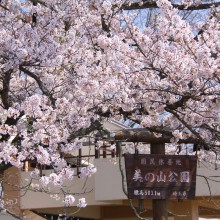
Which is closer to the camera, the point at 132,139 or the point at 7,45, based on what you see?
the point at 7,45

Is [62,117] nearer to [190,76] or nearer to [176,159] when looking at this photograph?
[190,76]

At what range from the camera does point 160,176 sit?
8.11 m

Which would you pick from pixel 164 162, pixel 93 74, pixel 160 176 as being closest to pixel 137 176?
pixel 160 176

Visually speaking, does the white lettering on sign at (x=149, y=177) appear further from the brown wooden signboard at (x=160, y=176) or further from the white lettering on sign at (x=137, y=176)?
the white lettering on sign at (x=137, y=176)

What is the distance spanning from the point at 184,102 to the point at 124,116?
33.6 inches

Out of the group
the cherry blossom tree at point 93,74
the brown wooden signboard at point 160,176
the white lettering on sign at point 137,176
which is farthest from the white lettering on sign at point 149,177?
the cherry blossom tree at point 93,74

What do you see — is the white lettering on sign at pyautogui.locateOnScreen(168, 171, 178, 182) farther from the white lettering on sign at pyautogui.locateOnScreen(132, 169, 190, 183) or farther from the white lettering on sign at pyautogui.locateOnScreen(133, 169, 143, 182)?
the white lettering on sign at pyautogui.locateOnScreen(133, 169, 143, 182)

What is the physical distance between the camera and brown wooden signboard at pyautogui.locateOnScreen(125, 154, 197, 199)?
7922 mm

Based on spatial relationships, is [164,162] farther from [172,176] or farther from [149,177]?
[149,177]

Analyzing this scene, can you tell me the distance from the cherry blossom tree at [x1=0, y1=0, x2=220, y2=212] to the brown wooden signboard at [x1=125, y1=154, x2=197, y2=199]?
1.95 ft

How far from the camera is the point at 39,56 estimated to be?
6602 mm

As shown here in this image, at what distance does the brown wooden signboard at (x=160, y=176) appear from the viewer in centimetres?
792

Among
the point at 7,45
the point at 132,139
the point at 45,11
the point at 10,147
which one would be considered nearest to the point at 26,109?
the point at 10,147

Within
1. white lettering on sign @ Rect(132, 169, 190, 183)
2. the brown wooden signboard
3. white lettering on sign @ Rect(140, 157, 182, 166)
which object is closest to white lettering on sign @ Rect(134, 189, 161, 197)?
the brown wooden signboard
